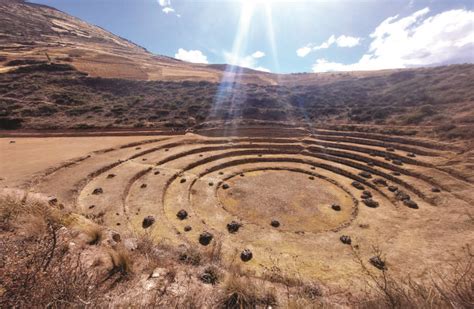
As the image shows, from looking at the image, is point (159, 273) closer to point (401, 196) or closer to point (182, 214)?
point (182, 214)

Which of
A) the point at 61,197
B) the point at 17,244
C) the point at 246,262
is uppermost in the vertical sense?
the point at 17,244

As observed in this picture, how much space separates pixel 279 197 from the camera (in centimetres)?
2200

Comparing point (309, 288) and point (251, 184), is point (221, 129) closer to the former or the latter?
point (251, 184)

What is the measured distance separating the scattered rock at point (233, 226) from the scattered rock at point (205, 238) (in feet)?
6.38

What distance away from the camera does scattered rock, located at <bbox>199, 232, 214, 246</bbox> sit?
15.0 m

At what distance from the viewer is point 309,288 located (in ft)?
32.1

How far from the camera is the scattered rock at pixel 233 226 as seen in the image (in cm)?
1688

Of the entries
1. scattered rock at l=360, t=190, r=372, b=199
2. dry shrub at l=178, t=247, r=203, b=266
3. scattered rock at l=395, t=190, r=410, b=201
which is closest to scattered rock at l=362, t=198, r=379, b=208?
scattered rock at l=360, t=190, r=372, b=199

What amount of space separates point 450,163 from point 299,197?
1664cm

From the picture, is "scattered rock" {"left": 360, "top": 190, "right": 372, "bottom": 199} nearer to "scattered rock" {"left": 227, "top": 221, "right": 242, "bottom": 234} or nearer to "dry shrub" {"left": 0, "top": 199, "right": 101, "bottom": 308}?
"scattered rock" {"left": 227, "top": 221, "right": 242, "bottom": 234}

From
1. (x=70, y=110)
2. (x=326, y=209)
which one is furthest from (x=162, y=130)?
(x=326, y=209)

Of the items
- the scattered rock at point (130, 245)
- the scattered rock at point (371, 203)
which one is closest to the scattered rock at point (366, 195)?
the scattered rock at point (371, 203)

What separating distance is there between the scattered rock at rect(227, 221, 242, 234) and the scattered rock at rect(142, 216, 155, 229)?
220 inches

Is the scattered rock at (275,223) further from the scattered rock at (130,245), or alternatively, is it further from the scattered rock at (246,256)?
the scattered rock at (130,245)
